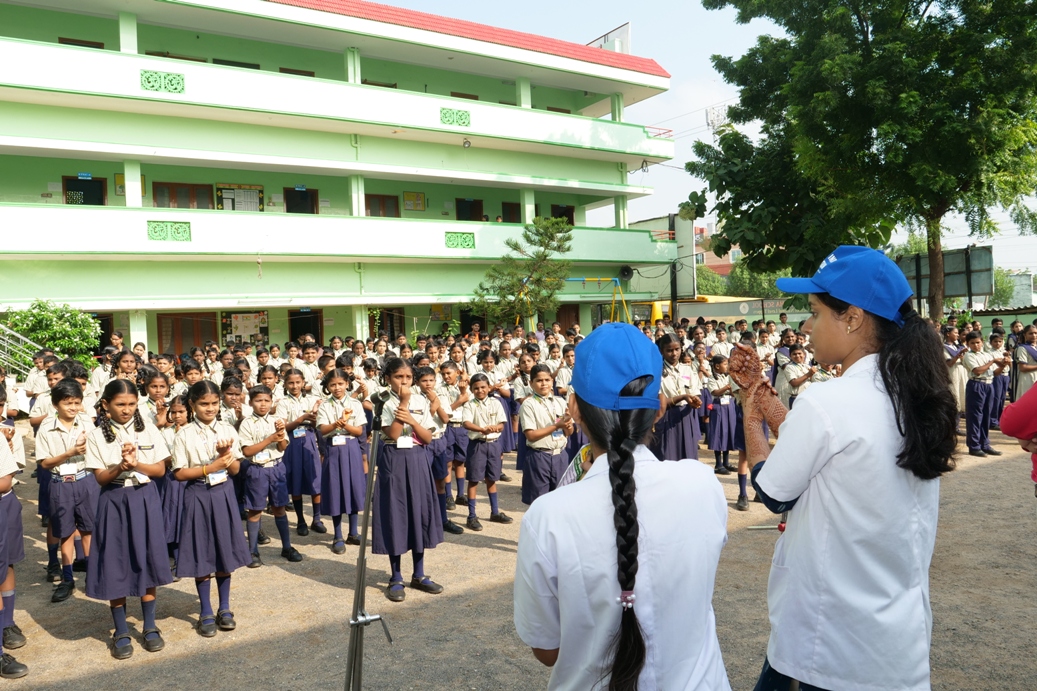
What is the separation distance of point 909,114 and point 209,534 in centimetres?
1168

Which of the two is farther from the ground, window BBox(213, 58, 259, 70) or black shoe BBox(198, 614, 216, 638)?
window BBox(213, 58, 259, 70)

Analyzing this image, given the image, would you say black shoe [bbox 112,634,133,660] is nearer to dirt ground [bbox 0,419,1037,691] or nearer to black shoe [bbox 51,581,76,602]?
dirt ground [bbox 0,419,1037,691]

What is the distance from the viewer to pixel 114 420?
15.3 feet

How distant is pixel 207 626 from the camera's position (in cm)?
472

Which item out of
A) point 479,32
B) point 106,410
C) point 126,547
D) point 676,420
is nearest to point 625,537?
point 126,547

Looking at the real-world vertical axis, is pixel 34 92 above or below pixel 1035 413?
above

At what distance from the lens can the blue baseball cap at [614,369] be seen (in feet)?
5.14

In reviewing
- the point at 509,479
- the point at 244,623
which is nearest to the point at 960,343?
the point at 509,479

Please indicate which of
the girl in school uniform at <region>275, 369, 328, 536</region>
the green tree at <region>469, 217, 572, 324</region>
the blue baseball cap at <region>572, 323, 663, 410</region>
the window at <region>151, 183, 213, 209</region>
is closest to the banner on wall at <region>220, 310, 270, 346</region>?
the window at <region>151, 183, 213, 209</region>

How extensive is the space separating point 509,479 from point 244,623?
15.9 feet

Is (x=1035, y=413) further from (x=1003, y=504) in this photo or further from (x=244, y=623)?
(x=1003, y=504)

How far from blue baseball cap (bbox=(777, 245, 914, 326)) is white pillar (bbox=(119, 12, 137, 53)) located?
1677cm

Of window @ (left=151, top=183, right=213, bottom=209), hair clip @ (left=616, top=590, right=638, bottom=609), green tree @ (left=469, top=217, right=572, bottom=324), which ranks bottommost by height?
hair clip @ (left=616, top=590, right=638, bottom=609)

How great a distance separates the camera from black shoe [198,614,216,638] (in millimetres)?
4703
